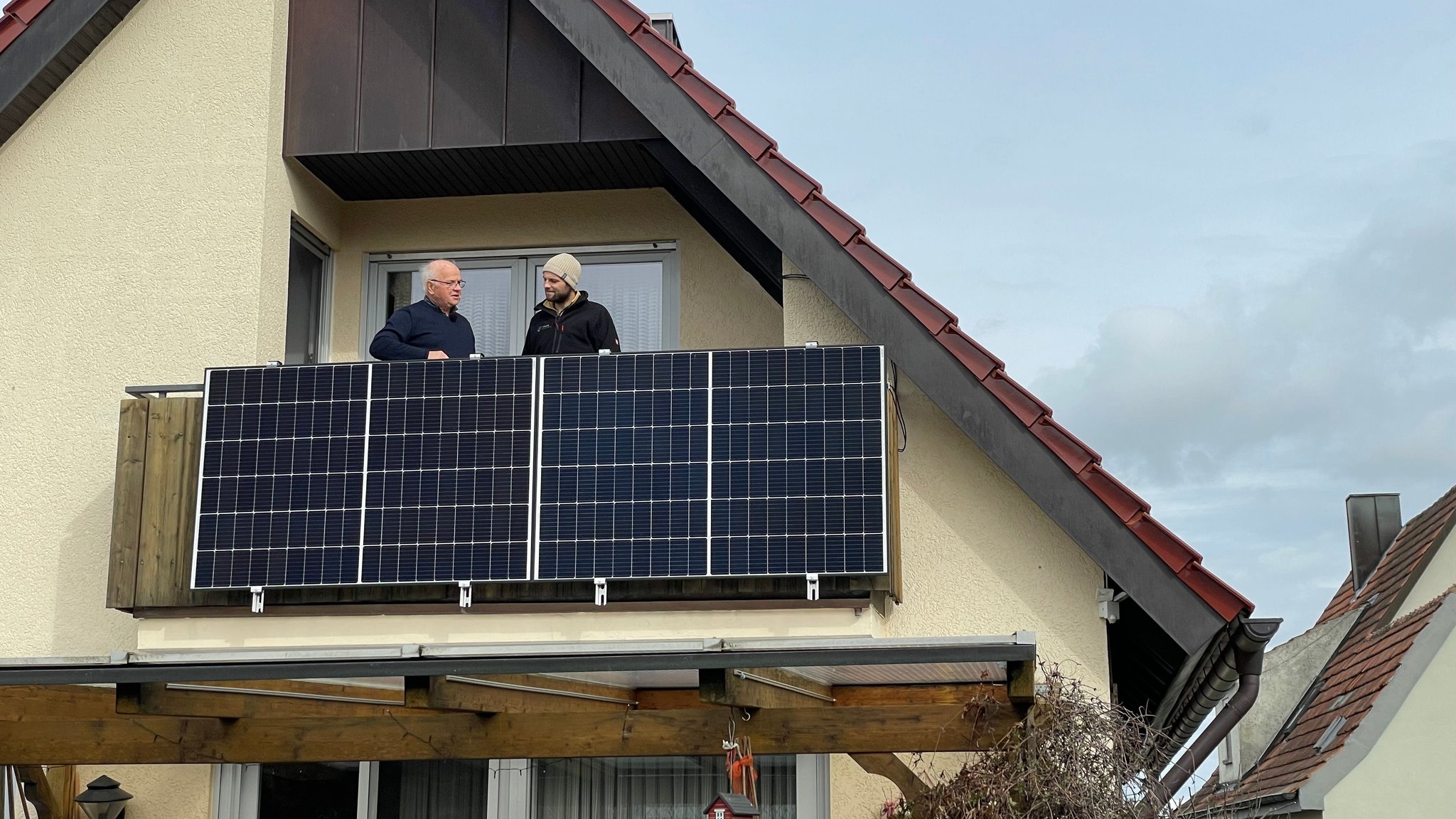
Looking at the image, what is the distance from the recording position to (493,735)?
8180 mm

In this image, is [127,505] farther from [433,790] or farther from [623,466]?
[623,466]

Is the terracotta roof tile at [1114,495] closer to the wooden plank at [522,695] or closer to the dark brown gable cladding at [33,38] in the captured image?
the wooden plank at [522,695]

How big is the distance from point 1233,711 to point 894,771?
2127mm

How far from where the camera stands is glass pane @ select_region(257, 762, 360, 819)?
413 inches

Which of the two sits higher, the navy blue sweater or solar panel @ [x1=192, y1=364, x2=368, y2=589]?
the navy blue sweater

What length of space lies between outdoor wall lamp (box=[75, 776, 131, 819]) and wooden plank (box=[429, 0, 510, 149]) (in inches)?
172

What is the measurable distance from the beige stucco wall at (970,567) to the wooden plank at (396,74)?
3612 millimetres

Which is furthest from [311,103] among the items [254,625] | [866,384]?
[866,384]

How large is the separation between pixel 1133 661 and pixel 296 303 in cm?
607

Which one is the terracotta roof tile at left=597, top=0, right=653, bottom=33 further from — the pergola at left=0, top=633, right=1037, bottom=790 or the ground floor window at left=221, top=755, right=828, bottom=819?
the ground floor window at left=221, top=755, right=828, bottom=819

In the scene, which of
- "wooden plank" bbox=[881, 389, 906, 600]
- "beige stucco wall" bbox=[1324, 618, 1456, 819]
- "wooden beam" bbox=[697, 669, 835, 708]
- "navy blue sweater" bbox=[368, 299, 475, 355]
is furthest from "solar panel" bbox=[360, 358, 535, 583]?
"beige stucco wall" bbox=[1324, 618, 1456, 819]

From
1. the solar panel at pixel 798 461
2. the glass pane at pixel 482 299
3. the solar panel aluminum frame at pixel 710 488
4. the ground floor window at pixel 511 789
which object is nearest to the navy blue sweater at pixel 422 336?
the solar panel aluminum frame at pixel 710 488

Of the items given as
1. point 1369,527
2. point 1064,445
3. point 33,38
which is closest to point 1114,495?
point 1064,445

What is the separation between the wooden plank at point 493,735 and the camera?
7.93 m
